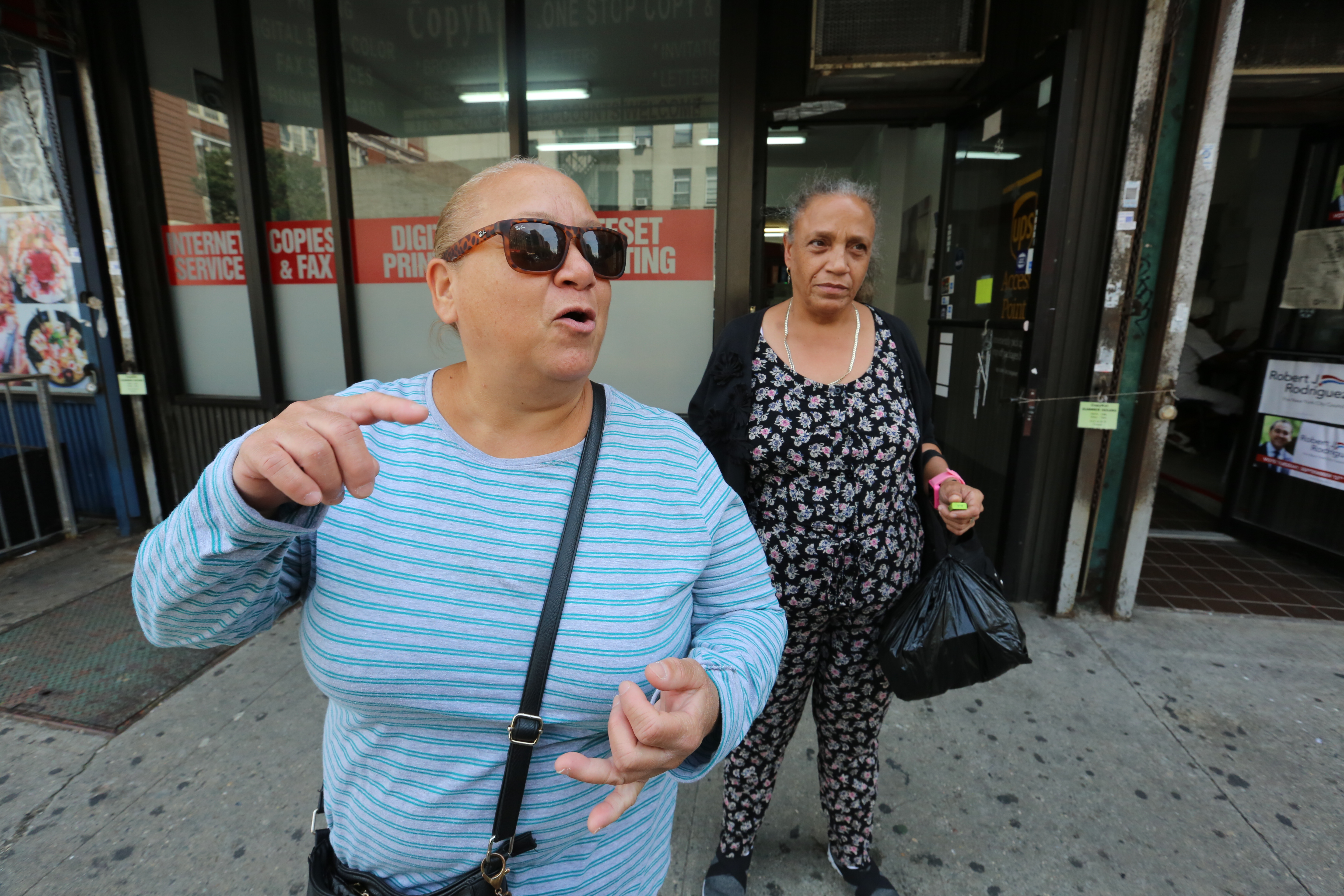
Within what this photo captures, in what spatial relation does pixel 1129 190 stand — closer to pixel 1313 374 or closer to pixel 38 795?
pixel 1313 374

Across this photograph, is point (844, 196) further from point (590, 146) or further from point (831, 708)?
point (590, 146)

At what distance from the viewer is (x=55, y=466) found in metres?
4.40

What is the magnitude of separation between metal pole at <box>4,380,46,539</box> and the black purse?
4657 mm

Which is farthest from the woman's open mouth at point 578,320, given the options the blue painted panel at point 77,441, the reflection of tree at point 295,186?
the blue painted panel at point 77,441

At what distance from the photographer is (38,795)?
231cm

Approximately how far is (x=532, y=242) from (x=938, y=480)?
51.8 inches

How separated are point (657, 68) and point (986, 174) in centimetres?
Answer: 197

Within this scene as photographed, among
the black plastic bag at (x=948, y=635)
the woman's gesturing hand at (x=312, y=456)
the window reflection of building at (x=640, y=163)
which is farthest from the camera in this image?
the window reflection of building at (x=640, y=163)

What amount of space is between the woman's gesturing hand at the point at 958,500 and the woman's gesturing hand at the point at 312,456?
1.45m

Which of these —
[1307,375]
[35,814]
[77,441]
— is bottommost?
[35,814]

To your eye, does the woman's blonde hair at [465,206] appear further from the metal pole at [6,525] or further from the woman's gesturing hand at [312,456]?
the metal pole at [6,525]

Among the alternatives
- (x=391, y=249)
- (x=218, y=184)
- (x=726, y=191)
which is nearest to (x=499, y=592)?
(x=726, y=191)

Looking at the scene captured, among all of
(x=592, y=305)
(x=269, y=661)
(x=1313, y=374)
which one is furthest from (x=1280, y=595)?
(x=269, y=661)

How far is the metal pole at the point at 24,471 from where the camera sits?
161 inches
